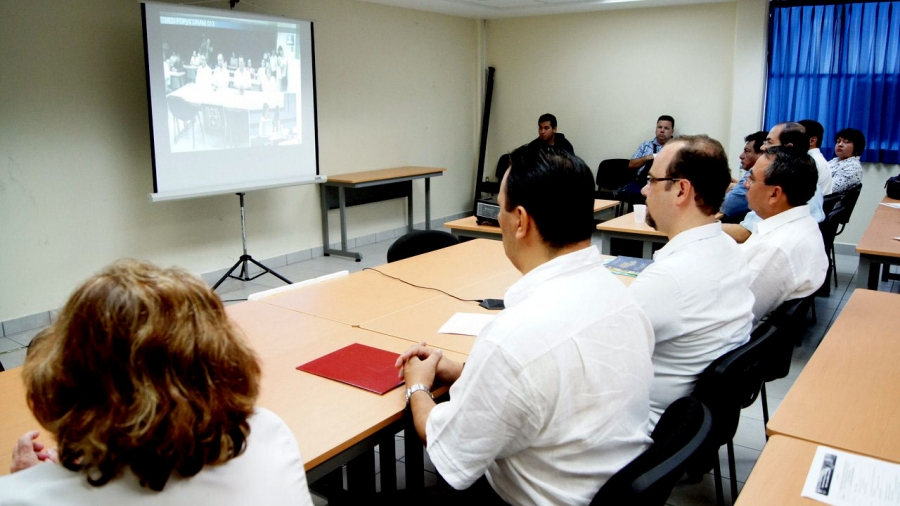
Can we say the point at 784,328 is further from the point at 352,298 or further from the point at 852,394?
the point at 352,298

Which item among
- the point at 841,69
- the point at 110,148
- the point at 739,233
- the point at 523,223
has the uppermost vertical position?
the point at 841,69

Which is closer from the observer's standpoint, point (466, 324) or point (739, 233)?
point (466, 324)

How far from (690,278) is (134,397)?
4.65ft

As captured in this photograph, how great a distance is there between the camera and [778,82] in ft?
21.7

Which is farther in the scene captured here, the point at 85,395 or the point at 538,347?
the point at 538,347

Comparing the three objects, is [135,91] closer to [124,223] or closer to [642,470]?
[124,223]

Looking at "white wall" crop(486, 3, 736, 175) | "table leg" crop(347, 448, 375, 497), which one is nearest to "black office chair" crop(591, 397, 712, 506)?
"table leg" crop(347, 448, 375, 497)

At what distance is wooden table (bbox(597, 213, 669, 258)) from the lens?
4195mm

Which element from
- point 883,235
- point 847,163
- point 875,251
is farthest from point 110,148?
point 847,163

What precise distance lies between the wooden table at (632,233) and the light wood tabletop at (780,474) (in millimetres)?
2754

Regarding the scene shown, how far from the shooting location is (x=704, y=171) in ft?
6.65

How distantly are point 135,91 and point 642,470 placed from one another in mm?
4772

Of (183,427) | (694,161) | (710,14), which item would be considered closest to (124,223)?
(694,161)

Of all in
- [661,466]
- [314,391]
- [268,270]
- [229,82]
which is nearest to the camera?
[661,466]
